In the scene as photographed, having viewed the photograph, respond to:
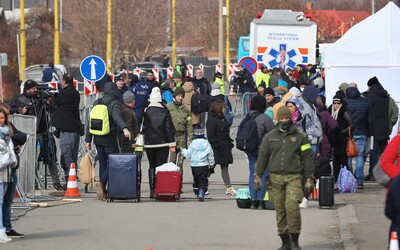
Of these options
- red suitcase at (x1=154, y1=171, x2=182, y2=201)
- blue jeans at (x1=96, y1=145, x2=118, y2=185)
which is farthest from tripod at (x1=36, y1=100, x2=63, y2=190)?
red suitcase at (x1=154, y1=171, x2=182, y2=201)

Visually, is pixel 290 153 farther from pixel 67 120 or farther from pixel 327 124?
pixel 67 120

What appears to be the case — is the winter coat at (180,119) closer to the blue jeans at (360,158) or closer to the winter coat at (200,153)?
the winter coat at (200,153)

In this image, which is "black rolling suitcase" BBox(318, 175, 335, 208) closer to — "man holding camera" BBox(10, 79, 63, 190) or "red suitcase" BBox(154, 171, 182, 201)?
"red suitcase" BBox(154, 171, 182, 201)

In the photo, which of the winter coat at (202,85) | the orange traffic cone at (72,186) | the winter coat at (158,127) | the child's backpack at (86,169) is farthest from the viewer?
the winter coat at (202,85)

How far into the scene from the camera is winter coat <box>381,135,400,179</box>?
11.2 m

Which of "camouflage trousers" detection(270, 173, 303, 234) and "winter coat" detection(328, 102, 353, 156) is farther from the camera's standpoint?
"winter coat" detection(328, 102, 353, 156)

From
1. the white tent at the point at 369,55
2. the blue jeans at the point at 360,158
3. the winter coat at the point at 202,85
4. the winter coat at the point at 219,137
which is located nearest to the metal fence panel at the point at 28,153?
the winter coat at the point at 219,137

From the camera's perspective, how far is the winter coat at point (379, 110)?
21.4 metres

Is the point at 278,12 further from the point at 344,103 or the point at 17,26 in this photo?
the point at 17,26

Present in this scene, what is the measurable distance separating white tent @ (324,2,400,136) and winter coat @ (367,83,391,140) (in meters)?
3.63

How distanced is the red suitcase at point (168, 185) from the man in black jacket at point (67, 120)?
2.05 meters

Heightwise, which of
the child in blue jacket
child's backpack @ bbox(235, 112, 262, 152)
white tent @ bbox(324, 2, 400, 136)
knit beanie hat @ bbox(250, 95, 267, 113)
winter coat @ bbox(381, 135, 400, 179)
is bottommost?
the child in blue jacket

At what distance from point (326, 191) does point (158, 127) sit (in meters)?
2.93

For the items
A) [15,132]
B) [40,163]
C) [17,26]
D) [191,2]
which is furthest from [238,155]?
[191,2]
